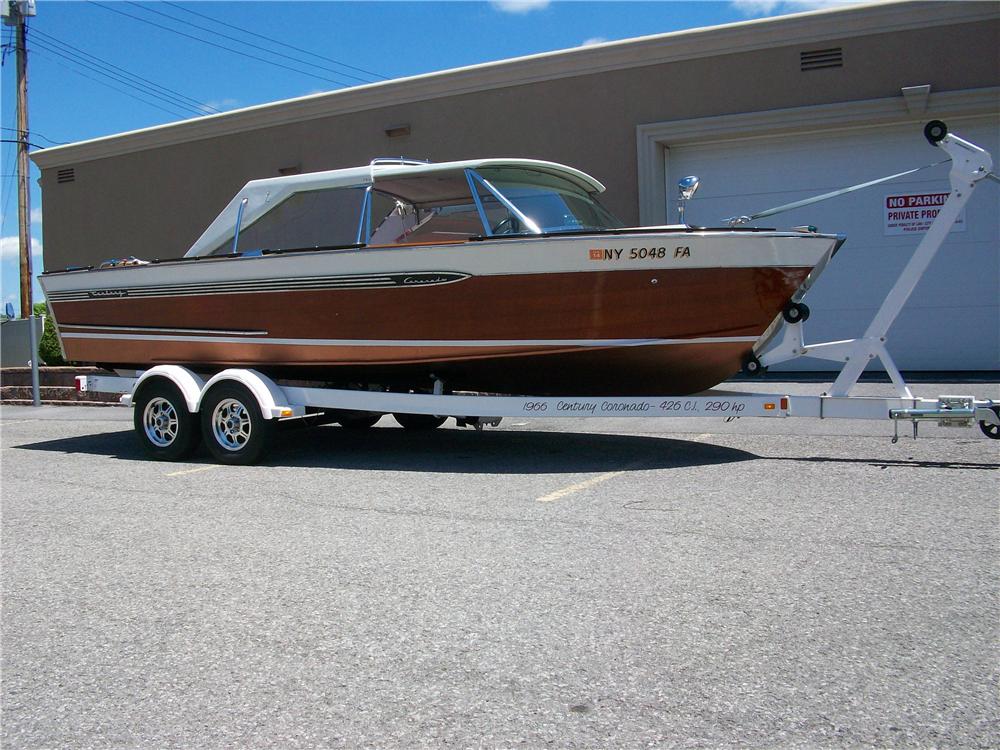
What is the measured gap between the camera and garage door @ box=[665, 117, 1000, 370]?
12.7 metres

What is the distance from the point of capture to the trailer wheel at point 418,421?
9992 mm

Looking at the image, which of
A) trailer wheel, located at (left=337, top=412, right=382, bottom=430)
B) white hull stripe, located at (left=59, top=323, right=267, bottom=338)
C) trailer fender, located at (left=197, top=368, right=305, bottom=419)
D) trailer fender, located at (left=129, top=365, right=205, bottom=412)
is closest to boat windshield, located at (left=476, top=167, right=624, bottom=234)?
trailer fender, located at (left=197, top=368, right=305, bottom=419)

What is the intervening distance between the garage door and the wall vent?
980 millimetres

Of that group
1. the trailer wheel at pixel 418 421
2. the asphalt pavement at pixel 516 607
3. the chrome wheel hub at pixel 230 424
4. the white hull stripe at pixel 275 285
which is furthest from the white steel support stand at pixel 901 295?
the chrome wheel hub at pixel 230 424

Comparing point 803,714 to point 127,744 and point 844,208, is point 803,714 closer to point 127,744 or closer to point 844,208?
point 127,744

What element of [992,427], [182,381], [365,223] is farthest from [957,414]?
[182,381]

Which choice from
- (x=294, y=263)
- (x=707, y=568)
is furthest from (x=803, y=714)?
(x=294, y=263)

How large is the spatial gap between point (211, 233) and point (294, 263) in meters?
1.53

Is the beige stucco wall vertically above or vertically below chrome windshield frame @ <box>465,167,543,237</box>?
above

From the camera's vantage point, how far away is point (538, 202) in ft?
25.8

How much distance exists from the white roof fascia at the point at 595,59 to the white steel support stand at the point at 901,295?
21.6 ft

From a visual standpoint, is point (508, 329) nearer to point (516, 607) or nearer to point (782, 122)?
point (516, 607)

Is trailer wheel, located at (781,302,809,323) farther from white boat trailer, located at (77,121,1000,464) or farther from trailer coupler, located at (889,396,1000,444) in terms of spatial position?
trailer coupler, located at (889,396,1000,444)

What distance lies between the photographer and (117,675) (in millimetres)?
3398
